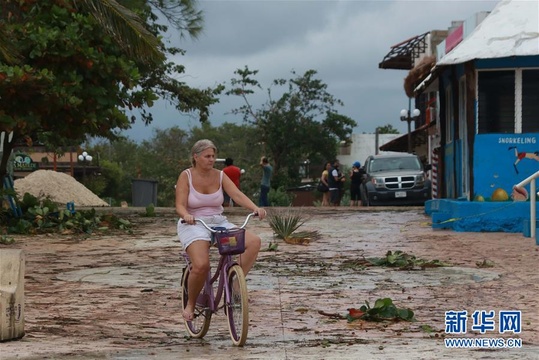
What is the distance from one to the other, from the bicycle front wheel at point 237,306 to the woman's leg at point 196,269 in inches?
11.2

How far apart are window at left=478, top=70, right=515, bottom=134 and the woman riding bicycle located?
534 inches

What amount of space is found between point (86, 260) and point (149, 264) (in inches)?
52.2

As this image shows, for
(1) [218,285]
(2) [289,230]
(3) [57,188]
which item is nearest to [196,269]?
(1) [218,285]

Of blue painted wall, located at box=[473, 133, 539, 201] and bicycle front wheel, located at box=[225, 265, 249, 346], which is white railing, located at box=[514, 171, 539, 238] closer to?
blue painted wall, located at box=[473, 133, 539, 201]

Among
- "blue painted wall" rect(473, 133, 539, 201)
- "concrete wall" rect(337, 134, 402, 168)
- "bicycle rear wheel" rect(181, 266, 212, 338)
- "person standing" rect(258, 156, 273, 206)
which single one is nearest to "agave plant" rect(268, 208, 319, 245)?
"blue painted wall" rect(473, 133, 539, 201)

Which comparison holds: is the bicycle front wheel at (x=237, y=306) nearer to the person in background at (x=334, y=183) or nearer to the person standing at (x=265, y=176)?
the person standing at (x=265, y=176)

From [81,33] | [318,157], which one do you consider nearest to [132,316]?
[81,33]

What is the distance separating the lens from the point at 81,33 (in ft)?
71.7

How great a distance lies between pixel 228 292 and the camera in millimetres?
9062

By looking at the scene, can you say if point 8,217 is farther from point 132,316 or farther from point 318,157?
point 318,157

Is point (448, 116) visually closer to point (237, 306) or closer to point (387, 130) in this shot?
point (237, 306)

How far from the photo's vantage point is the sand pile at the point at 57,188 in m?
44.1

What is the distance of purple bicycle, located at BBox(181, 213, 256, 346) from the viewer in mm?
8789

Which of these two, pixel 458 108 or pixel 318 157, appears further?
pixel 318 157
